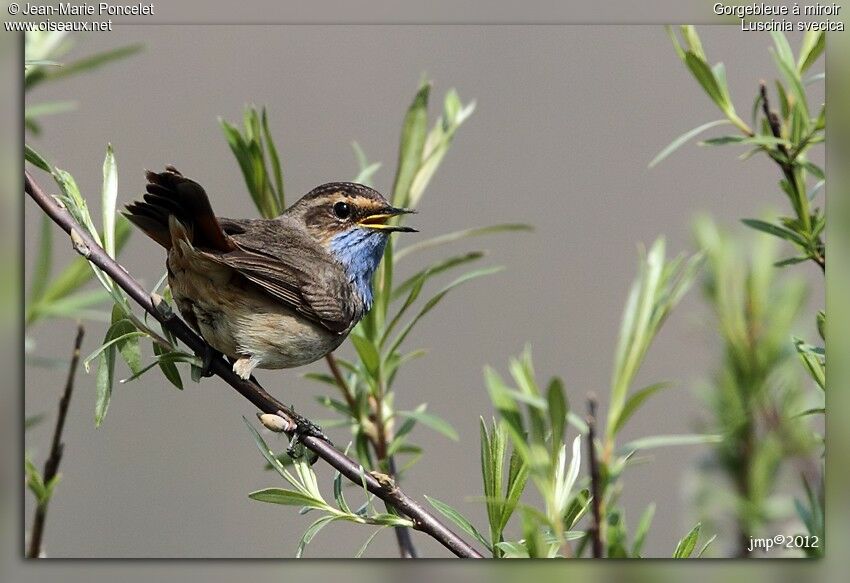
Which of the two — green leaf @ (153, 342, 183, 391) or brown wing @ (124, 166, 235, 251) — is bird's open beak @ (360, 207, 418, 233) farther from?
green leaf @ (153, 342, 183, 391)

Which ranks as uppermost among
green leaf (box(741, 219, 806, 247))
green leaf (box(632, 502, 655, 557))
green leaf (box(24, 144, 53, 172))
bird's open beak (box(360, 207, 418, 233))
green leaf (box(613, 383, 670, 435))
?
green leaf (box(24, 144, 53, 172))

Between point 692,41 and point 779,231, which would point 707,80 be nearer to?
point 692,41

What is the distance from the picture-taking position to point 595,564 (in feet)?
5.18

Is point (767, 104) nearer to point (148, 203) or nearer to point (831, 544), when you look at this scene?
point (831, 544)

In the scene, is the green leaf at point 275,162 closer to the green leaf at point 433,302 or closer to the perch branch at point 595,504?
the green leaf at point 433,302

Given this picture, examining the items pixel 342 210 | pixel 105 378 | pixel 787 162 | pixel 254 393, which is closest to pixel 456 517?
pixel 254 393

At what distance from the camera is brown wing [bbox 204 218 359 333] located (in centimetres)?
217

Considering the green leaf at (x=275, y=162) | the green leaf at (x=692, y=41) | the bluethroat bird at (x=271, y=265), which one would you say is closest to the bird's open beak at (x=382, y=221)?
the bluethroat bird at (x=271, y=265)

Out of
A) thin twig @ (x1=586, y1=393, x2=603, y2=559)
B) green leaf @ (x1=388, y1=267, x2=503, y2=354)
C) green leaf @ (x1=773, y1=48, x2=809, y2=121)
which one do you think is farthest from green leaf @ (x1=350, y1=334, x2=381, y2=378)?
green leaf @ (x1=773, y1=48, x2=809, y2=121)

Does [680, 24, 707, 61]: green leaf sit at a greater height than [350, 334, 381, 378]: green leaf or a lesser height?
greater

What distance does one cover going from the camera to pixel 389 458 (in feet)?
6.46

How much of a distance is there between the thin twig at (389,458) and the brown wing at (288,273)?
0.17 m

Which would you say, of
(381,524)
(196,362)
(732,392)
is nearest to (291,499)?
(381,524)

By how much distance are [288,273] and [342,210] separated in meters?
0.34
